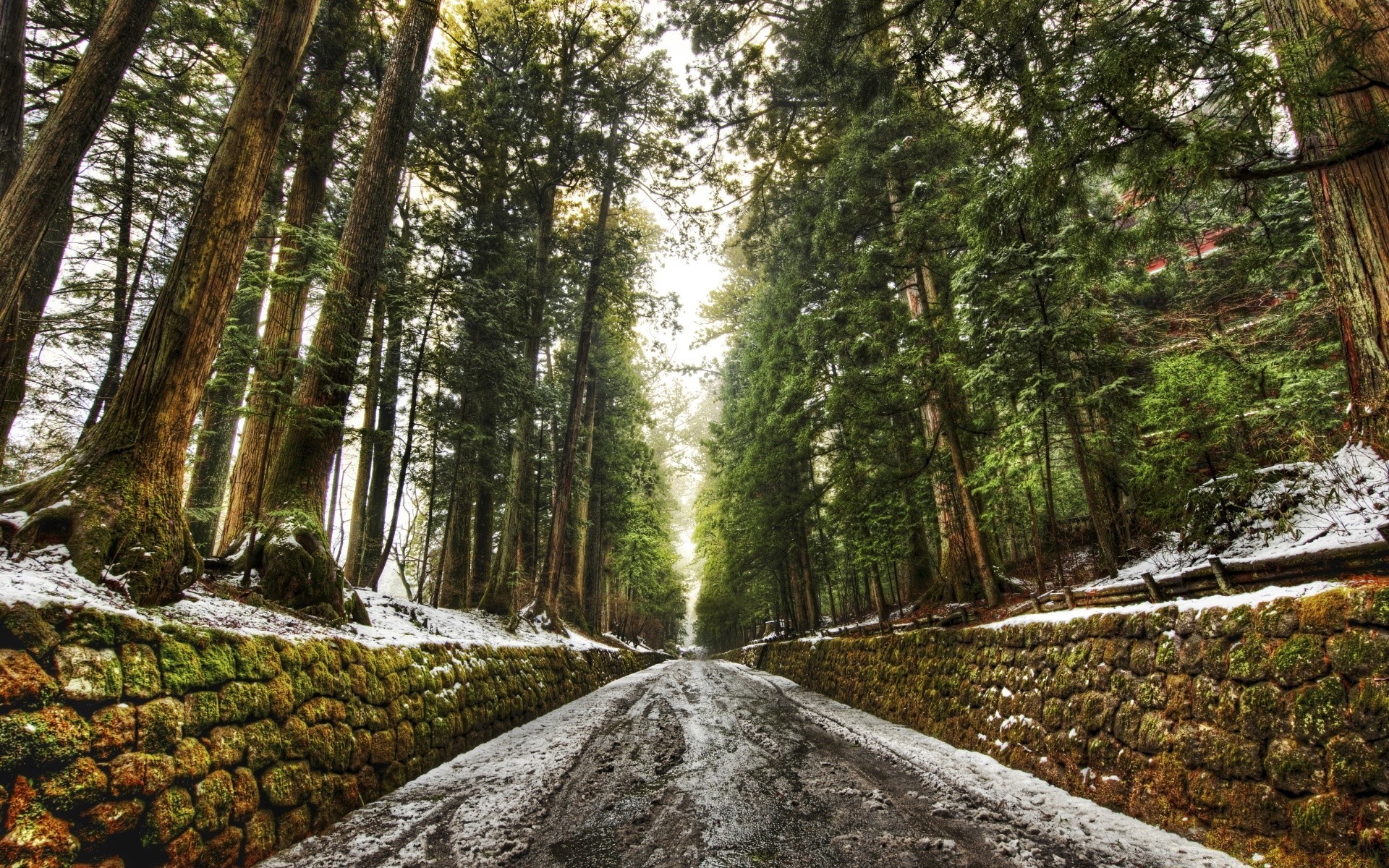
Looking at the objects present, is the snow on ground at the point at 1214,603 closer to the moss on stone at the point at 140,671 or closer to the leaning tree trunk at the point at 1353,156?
the leaning tree trunk at the point at 1353,156

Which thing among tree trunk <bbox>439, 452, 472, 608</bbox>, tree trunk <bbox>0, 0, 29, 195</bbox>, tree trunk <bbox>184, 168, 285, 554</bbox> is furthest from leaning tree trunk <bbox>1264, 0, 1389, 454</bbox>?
tree trunk <bbox>439, 452, 472, 608</bbox>

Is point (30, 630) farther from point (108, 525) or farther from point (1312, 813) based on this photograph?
point (1312, 813)

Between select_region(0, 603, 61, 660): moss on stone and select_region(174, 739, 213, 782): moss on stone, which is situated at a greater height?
select_region(0, 603, 61, 660): moss on stone

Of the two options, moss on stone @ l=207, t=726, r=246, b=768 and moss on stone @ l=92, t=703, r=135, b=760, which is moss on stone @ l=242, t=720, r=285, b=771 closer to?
moss on stone @ l=207, t=726, r=246, b=768

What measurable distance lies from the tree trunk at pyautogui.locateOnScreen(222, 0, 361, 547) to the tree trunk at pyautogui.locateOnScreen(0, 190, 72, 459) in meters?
1.36

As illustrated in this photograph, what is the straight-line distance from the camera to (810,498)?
1295cm

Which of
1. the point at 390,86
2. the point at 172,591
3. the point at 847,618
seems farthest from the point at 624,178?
the point at 847,618

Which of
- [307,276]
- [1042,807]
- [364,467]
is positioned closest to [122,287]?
[307,276]

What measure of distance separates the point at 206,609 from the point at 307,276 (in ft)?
9.55

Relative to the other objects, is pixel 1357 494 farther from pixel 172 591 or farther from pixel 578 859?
pixel 172 591

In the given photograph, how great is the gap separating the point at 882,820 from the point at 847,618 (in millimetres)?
16297

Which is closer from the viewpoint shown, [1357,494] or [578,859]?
[578,859]

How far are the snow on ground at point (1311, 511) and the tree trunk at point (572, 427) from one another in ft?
34.1

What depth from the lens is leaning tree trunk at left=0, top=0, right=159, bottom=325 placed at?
322 centimetres
